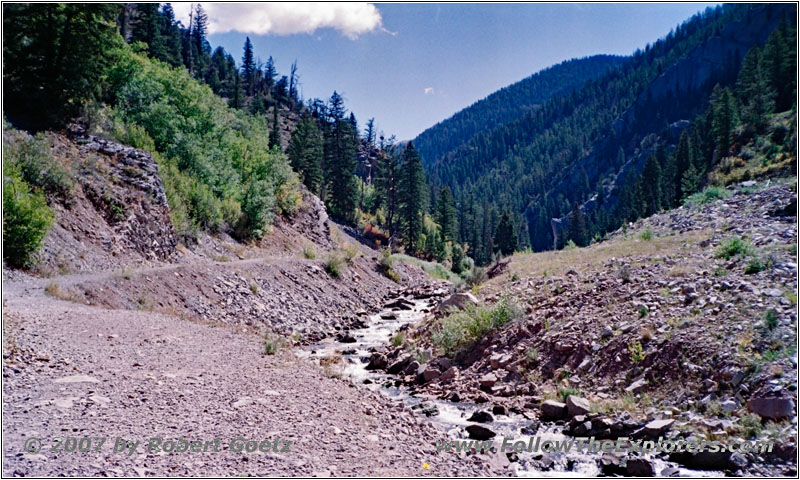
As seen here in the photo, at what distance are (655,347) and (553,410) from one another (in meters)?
2.63

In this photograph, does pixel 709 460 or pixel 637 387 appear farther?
pixel 637 387

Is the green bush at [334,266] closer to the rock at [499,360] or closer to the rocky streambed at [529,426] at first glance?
the rocky streambed at [529,426]

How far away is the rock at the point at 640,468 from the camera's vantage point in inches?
257

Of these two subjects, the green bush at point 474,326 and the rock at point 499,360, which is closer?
the rock at point 499,360

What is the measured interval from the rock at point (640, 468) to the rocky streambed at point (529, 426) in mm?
13

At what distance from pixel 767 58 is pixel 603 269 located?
243ft

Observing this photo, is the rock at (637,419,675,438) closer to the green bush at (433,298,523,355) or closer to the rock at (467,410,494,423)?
the rock at (467,410,494,423)

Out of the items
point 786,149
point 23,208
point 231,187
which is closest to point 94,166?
point 23,208

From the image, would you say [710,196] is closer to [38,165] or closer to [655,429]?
[655,429]

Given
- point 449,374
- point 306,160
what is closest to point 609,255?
point 449,374

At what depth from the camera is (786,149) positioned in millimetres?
37375

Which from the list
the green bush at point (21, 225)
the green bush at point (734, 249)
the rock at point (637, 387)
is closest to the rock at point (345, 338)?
the green bush at point (21, 225)

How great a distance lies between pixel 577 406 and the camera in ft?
28.6

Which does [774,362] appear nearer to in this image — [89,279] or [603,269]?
[603,269]
